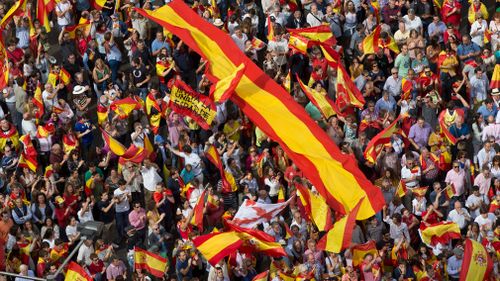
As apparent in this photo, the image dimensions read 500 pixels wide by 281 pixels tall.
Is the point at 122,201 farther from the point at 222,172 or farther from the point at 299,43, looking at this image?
the point at 299,43

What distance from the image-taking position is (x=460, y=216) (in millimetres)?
33750

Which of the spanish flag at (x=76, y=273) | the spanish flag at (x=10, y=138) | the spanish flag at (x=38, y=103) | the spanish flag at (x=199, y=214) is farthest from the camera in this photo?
the spanish flag at (x=38, y=103)

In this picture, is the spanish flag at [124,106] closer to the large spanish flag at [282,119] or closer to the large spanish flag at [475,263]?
the large spanish flag at [282,119]

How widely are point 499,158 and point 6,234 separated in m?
8.92

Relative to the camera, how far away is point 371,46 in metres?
37.8

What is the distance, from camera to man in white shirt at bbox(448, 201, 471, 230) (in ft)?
111

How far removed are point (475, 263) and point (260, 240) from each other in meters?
3.65

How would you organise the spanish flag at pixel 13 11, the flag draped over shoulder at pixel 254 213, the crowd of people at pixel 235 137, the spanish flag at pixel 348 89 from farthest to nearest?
the spanish flag at pixel 13 11, the spanish flag at pixel 348 89, the crowd of people at pixel 235 137, the flag draped over shoulder at pixel 254 213

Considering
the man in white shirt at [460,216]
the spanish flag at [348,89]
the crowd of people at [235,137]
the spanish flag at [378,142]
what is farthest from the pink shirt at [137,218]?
the man in white shirt at [460,216]

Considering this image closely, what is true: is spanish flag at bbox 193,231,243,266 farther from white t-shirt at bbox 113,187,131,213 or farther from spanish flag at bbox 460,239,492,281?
spanish flag at bbox 460,239,492,281

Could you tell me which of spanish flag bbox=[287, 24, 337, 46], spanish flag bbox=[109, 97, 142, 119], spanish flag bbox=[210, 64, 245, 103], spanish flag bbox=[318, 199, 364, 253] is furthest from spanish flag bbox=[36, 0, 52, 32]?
spanish flag bbox=[318, 199, 364, 253]

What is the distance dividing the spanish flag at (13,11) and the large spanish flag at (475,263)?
36.3 feet

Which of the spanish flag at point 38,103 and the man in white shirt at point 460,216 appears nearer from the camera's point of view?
the man in white shirt at point 460,216

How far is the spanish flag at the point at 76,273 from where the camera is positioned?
32.7 metres
